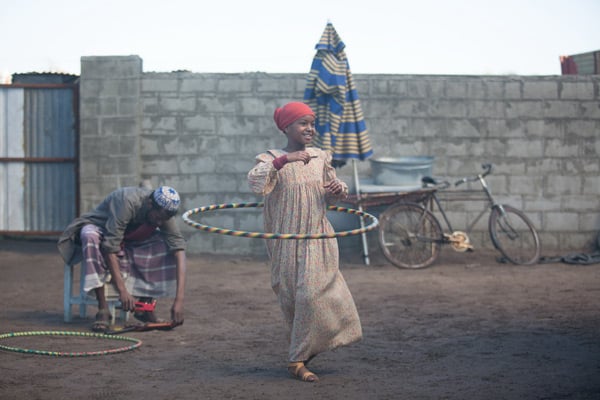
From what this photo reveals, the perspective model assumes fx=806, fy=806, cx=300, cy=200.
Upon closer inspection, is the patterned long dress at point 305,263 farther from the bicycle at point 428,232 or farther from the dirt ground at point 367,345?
the bicycle at point 428,232

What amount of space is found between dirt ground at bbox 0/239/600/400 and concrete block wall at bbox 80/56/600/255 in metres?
1.85

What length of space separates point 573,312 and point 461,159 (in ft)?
15.8

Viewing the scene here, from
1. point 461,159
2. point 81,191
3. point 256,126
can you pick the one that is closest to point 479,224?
point 461,159

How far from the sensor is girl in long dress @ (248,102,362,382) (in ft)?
15.9

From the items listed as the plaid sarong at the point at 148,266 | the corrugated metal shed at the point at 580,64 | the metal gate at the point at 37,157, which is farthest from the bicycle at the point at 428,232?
the corrugated metal shed at the point at 580,64

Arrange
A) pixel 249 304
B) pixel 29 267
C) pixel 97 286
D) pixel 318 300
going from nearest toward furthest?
pixel 318 300, pixel 97 286, pixel 249 304, pixel 29 267

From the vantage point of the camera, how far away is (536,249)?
35.2ft

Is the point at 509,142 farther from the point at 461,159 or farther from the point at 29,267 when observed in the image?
the point at 29,267

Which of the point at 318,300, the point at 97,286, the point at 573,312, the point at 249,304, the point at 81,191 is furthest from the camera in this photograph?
the point at 81,191

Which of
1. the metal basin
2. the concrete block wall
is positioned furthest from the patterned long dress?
the concrete block wall

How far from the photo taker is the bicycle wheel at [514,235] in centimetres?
1066

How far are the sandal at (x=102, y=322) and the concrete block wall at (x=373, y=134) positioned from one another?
15.6 ft

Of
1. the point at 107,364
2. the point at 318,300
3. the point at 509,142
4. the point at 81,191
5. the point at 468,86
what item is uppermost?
the point at 468,86

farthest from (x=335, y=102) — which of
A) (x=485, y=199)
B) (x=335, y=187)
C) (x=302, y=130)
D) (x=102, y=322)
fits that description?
(x=335, y=187)
